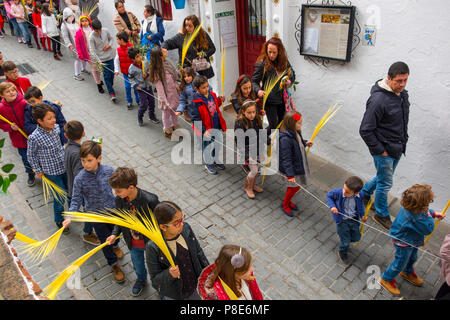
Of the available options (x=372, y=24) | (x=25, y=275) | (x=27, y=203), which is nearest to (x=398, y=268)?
(x=372, y=24)

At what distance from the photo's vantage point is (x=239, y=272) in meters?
2.55

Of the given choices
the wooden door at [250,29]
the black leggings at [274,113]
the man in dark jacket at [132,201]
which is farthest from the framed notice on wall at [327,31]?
the man in dark jacket at [132,201]

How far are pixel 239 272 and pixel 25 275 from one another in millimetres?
1413

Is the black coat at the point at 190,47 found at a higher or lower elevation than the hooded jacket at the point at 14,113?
higher

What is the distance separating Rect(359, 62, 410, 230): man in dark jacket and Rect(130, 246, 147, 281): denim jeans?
318 cm

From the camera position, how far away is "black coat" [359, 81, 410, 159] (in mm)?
4395

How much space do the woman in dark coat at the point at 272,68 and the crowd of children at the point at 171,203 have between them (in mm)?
244

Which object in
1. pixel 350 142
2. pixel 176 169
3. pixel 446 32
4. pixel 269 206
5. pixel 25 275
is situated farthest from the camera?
pixel 176 169

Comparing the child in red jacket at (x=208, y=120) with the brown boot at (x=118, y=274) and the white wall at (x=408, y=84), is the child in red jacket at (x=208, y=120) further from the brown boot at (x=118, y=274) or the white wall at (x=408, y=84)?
the brown boot at (x=118, y=274)

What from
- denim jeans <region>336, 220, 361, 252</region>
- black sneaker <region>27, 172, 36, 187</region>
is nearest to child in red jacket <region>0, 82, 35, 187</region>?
black sneaker <region>27, 172, 36, 187</region>

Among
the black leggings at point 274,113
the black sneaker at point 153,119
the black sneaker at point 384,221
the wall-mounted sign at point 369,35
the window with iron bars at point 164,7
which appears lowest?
the black sneaker at point 384,221

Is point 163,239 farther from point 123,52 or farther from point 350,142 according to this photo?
point 123,52

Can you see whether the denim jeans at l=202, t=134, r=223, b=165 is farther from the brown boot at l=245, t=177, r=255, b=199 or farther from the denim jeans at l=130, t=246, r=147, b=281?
the denim jeans at l=130, t=246, r=147, b=281

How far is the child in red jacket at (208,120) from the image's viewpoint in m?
5.70
